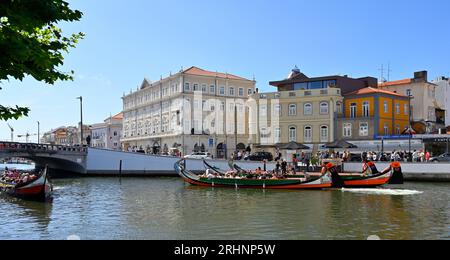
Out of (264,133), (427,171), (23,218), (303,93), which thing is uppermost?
(303,93)

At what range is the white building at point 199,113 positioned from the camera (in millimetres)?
68250

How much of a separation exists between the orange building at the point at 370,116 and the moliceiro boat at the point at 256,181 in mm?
23619

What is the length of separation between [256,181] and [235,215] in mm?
13236

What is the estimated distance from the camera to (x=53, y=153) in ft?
170

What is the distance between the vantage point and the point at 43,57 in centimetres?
812

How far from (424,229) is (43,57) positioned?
15404 mm

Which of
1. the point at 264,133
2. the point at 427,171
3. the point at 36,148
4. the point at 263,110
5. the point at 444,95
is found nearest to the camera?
the point at 427,171

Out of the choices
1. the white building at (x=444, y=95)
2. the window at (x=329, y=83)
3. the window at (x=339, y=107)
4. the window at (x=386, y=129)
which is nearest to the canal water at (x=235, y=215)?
the window at (x=386, y=129)

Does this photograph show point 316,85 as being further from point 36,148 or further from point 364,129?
point 36,148

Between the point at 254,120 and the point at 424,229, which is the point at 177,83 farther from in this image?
the point at 424,229

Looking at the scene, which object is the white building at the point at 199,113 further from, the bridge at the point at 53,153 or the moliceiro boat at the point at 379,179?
the moliceiro boat at the point at 379,179

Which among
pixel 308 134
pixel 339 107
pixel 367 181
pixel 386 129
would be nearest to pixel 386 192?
pixel 367 181

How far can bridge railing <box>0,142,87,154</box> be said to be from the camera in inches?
1917
